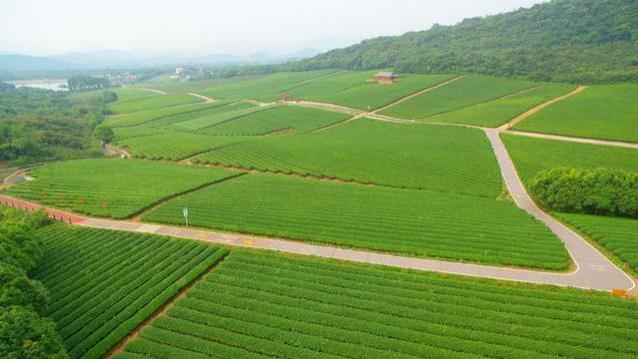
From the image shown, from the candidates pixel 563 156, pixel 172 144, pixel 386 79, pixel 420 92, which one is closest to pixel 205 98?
pixel 386 79

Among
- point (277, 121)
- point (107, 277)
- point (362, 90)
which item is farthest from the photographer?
point (362, 90)

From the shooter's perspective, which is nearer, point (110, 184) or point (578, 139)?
point (110, 184)

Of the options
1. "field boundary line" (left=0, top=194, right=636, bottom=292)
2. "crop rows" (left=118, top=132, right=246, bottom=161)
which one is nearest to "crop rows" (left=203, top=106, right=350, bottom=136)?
"crop rows" (left=118, top=132, right=246, bottom=161)

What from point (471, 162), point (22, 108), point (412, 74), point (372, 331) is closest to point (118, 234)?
point (372, 331)

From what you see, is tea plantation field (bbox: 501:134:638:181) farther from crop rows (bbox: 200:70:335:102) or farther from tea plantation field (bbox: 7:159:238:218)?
crop rows (bbox: 200:70:335:102)

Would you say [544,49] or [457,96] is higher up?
[544,49]

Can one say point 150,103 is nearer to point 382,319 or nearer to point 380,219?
point 380,219

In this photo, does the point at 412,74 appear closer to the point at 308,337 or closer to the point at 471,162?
the point at 471,162

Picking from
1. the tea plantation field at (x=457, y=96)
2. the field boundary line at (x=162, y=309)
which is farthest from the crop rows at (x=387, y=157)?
the field boundary line at (x=162, y=309)
